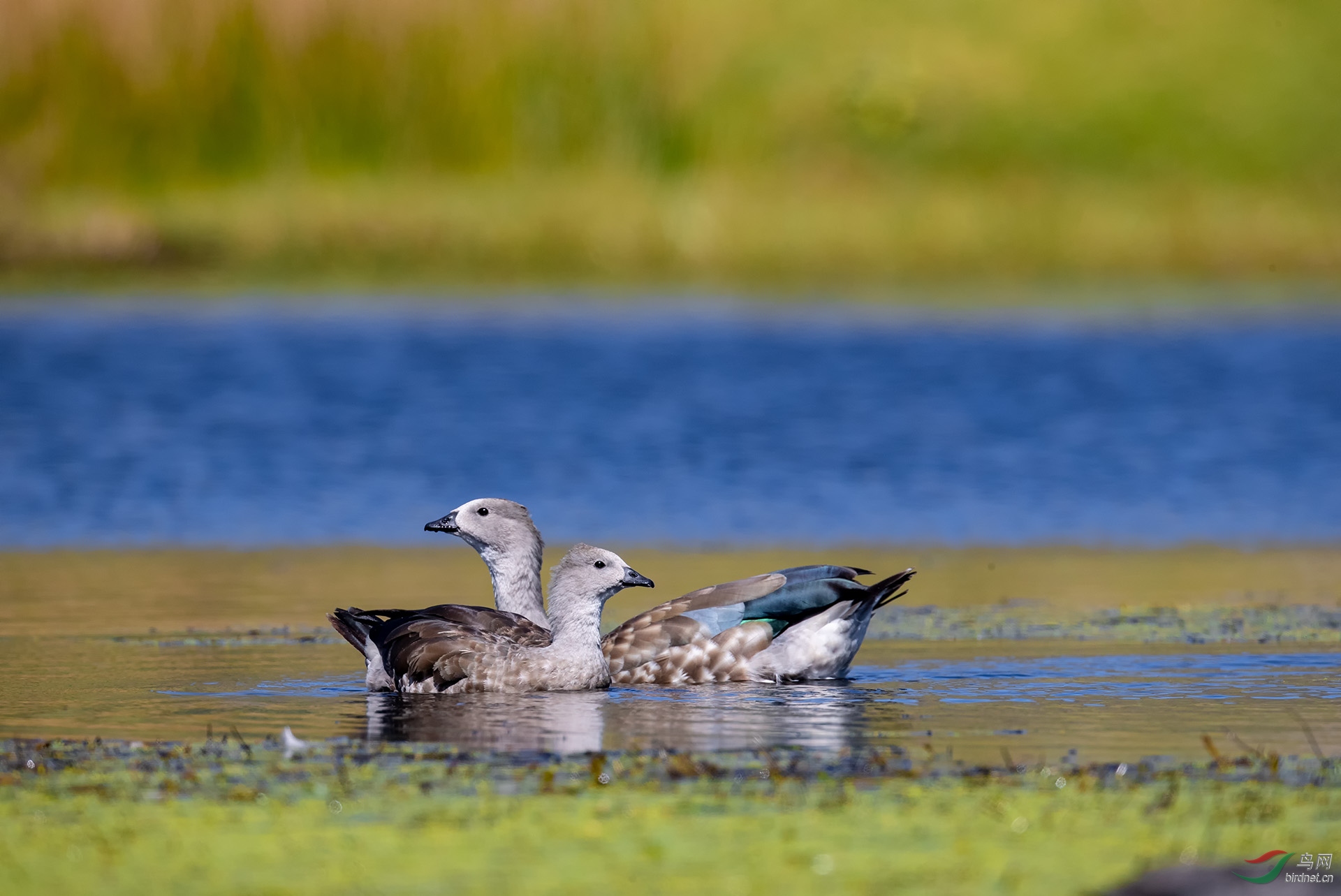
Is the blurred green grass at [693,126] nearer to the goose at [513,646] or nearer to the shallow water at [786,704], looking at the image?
the shallow water at [786,704]

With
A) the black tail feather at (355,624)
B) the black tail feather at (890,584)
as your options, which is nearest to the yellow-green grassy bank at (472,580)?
the black tail feather at (355,624)

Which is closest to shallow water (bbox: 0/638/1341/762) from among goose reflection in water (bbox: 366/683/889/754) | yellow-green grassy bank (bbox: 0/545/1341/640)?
goose reflection in water (bbox: 366/683/889/754)

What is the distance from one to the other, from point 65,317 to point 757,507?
20.7 metres

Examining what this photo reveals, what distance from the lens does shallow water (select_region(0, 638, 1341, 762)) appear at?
1004 centimetres

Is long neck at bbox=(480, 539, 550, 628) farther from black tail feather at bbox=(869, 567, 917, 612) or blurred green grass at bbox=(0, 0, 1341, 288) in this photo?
blurred green grass at bbox=(0, 0, 1341, 288)

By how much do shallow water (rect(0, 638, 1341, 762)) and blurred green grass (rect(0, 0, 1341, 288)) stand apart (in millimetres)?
36265

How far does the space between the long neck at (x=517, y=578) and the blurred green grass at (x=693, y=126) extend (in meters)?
35.6

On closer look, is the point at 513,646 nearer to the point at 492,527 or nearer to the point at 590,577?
the point at 590,577

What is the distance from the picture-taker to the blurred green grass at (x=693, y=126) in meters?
49.8

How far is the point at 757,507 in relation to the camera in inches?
794

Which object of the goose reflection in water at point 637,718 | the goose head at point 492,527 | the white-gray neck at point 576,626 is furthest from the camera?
the goose head at point 492,527

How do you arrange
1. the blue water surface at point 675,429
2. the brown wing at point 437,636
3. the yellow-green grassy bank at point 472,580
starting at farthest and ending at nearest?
1. the blue water surface at point 675,429
2. the yellow-green grassy bank at point 472,580
3. the brown wing at point 437,636

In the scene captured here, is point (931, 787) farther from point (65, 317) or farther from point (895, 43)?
point (895, 43)

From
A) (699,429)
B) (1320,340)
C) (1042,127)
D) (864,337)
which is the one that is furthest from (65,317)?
(1042,127)
